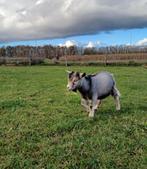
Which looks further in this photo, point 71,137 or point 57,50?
point 57,50

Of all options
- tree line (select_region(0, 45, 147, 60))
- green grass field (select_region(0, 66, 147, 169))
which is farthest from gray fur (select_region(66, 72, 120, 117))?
tree line (select_region(0, 45, 147, 60))

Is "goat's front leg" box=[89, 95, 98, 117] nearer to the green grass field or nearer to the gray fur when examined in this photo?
the gray fur

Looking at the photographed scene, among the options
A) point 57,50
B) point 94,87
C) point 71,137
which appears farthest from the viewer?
point 57,50

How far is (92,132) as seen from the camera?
292 inches

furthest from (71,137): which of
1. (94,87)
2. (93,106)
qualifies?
(94,87)

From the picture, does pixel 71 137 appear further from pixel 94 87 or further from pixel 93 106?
pixel 94 87

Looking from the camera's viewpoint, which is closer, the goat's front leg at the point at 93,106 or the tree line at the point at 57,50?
the goat's front leg at the point at 93,106

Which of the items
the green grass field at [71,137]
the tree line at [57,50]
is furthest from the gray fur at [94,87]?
the tree line at [57,50]

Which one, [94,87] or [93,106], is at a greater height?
[94,87]

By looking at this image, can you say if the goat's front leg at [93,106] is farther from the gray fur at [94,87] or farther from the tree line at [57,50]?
the tree line at [57,50]

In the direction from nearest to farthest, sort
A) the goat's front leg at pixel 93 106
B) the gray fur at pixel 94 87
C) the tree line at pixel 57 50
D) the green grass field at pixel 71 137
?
the green grass field at pixel 71 137 → the gray fur at pixel 94 87 → the goat's front leg at pixel 93 106 → the tree line at pixel 57 50

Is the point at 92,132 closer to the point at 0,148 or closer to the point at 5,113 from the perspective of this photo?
the point at 0,148

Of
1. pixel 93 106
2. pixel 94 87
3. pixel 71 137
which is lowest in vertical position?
pixel 71 137

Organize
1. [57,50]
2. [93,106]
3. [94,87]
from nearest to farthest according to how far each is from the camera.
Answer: [93,106] → [94,87] → [57,50]
